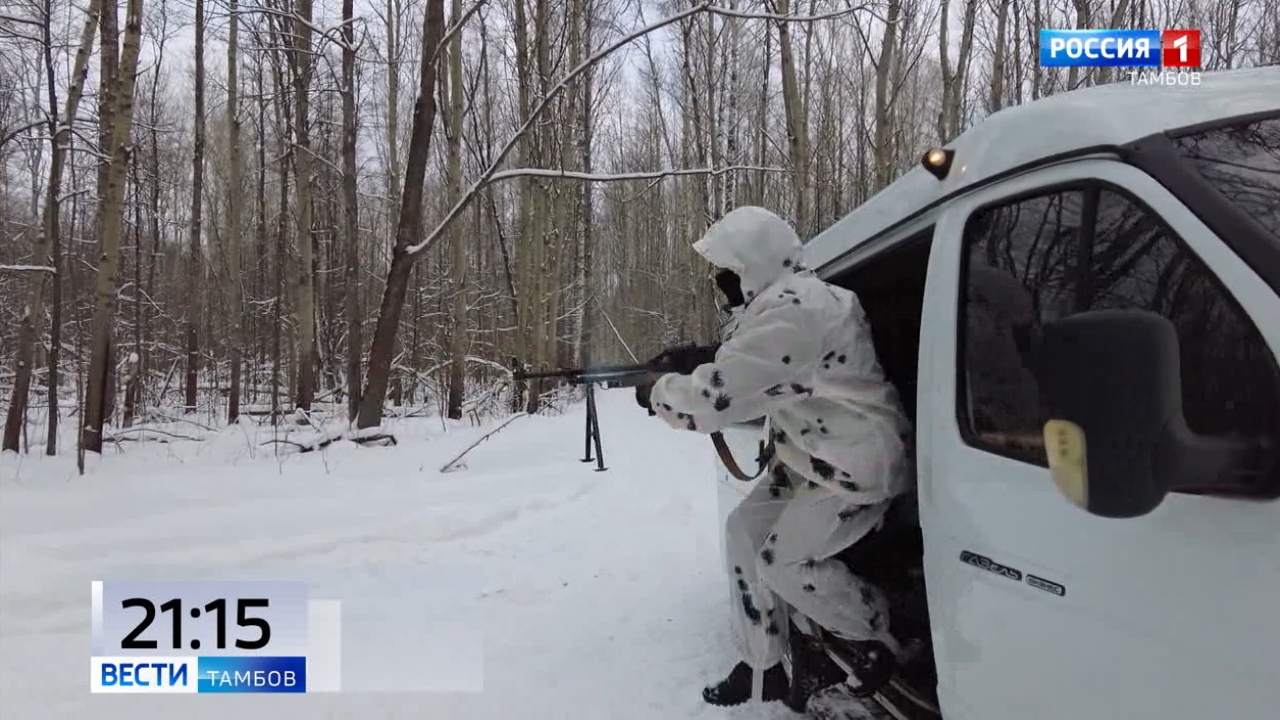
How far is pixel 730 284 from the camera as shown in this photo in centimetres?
300

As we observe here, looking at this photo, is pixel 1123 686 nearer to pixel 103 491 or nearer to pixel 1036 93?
pixel 103 491

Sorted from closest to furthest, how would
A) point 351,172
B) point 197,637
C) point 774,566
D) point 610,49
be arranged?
point 774,566 < point 197,637 < point 610,49 < point 351,172

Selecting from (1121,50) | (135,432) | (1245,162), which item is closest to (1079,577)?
(1245,162)

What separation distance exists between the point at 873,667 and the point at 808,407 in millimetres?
902

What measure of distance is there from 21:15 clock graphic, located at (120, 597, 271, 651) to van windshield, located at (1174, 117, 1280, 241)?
3.85 meters

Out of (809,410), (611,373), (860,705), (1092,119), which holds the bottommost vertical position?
(860,705)

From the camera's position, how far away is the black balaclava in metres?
2.98

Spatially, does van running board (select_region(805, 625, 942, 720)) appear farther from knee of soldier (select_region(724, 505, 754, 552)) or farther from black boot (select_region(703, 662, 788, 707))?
knee of soldier (select_region(724, 505, 754, 552))

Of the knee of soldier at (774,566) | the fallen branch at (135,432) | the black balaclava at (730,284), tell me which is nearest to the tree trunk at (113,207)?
the fallen branch at (135,432)

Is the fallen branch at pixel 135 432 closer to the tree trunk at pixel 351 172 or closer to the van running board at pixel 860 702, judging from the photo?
the tree trunk at pixel 351 172

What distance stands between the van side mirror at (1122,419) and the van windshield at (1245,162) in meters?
0.50

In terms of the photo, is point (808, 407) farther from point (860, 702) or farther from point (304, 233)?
point (304, 233)

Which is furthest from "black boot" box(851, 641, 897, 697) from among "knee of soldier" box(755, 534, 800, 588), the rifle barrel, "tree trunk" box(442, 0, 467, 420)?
"tree trunk" box(442, 0, 467, 420)

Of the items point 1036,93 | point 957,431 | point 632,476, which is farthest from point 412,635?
point 1036,93
